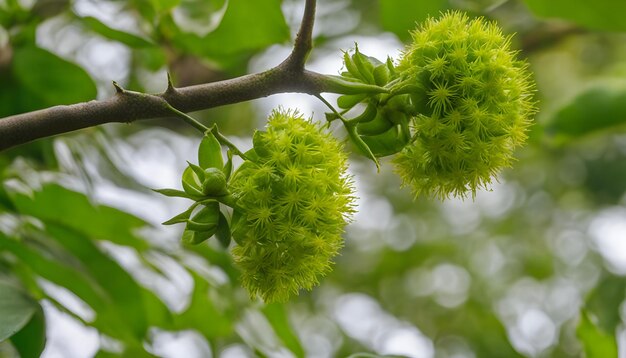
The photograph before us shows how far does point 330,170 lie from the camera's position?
157cm

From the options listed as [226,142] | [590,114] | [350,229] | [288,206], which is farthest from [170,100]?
[350,229]

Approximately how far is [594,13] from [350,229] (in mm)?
3573

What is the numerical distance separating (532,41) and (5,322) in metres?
2.90

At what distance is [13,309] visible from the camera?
5.19ft

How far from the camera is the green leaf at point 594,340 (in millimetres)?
2264

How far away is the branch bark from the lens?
1.31 meters

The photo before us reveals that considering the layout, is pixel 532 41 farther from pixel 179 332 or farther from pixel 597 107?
pixel 179 332

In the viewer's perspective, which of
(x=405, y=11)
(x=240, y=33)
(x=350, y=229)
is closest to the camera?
(x=405, y=11)

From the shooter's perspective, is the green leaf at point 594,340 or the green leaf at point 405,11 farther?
the green leaf at point 594,340

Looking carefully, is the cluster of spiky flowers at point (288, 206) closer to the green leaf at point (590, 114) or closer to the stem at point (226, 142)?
the stem at point (226, 142)

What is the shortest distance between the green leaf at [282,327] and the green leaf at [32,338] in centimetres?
83

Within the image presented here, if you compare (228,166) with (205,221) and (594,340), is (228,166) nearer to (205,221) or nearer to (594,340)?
(205,221)

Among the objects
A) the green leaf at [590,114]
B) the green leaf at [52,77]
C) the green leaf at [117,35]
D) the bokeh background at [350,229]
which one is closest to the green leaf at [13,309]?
the bokeh background at [350,229]

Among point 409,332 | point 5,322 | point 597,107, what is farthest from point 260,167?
point 409,332
